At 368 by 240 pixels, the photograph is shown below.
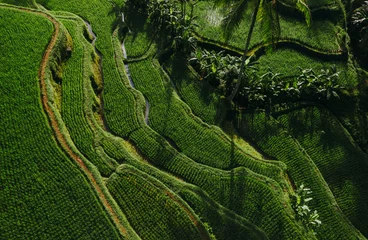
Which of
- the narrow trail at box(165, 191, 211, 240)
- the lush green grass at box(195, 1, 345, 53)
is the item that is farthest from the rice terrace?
the lush green grass at box(195, 1, 345, 53)

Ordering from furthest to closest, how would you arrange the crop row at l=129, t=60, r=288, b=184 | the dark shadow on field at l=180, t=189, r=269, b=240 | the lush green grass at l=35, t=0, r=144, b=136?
the lush green grass at l=35, t=0, r=144, b=136, the crop row at l=129, t=60, r=288, b=184, the dark shadow on field at l=180, t=189, r=269, b=240

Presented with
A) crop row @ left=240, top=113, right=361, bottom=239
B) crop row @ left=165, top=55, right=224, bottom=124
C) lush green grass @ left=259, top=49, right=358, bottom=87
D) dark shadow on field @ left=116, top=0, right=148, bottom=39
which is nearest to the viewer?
crop row @ left=240, top=113, right=361, bottom=239

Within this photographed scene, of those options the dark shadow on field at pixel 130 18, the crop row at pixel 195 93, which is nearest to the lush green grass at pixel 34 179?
the dark shadow on field at pixel 130 18

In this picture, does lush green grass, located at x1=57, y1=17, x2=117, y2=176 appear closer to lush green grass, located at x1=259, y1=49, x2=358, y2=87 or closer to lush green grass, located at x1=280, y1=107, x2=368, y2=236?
lush green grass, located at x1=280, y1=107, x2=368, y2=236

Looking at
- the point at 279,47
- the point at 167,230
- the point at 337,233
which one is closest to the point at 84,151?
the point at 167,230

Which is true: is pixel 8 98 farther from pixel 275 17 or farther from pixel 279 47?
pixel 279 47

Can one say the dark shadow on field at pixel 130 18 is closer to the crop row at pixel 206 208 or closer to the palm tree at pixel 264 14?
the palm tree at pixel 264 14
